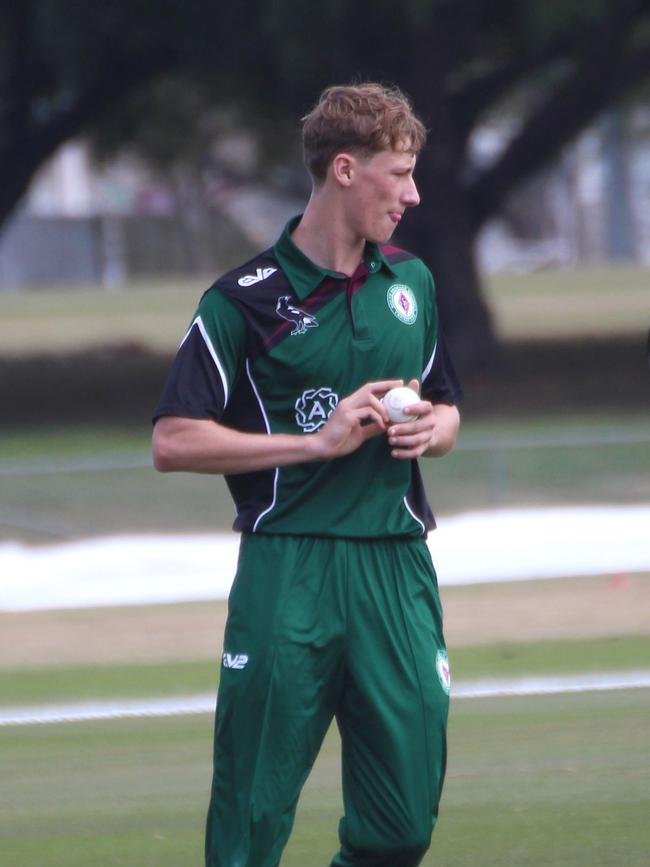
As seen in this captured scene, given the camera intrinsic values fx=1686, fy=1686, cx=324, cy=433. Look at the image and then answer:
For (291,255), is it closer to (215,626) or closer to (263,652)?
(263,652)

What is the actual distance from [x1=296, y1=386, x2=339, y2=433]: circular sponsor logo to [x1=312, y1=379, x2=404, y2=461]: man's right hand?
0.36ft

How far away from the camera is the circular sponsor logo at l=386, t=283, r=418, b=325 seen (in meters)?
3.85

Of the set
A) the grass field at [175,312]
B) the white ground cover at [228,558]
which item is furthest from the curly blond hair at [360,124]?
the grass field at [175,312]

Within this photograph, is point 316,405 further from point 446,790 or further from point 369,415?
point 446,790

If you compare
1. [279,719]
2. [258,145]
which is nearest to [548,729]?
[279,719]

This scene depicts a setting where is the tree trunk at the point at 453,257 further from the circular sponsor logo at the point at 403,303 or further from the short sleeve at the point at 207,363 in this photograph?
the short sleeve at the point at 207,363

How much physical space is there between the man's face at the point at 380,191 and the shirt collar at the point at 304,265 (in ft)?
0.31

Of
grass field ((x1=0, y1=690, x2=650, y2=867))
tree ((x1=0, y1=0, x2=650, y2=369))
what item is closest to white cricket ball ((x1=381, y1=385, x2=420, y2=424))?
grass field ((x1=0, y1=690, x2=650, y2=867))

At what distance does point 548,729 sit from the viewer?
22.1 ft

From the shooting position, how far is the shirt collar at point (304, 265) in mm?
3795

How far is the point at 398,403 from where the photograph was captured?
3.63 metres

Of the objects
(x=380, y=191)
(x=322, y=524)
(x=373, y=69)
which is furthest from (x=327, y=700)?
(x=373, y=69)

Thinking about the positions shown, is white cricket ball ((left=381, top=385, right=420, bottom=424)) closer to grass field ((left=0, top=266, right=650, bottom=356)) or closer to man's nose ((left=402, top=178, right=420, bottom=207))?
man's nose ((left=402, top=178, right=420, bottom=207))

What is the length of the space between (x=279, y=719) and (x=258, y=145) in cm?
Answer: 2983
